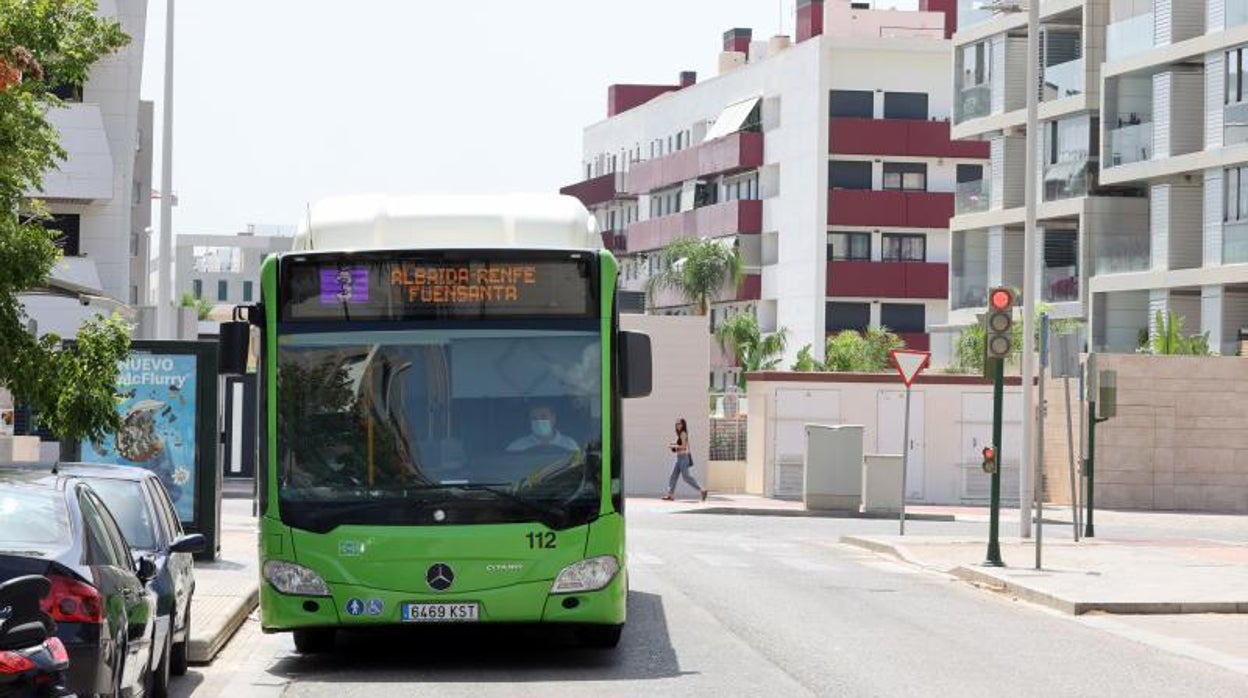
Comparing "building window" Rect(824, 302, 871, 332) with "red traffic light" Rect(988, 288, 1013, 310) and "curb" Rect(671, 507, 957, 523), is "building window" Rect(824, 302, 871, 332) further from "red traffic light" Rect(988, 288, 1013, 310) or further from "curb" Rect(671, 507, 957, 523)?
"red traffic light" Rect(988, 288, 1013, 310)

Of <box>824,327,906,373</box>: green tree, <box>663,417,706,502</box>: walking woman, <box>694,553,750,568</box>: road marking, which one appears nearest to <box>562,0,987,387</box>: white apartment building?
<box>824,327,906,373</box>: green tree

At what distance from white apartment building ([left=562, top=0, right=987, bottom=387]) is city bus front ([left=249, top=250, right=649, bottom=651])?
75.2 metres

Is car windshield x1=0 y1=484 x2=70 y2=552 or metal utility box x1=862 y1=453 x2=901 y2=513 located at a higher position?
car windshield x1=0 y1=484 x2=70 y2=552

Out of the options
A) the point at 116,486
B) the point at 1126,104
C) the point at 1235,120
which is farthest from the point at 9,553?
the point at 1126,104

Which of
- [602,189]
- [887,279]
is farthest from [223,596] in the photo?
[602,189]

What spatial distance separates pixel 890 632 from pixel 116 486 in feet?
22.2

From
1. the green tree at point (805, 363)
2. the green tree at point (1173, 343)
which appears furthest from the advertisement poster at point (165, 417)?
the green tree at point (805, 363)

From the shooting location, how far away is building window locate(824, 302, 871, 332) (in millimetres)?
92938

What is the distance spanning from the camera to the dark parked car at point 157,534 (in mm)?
14828

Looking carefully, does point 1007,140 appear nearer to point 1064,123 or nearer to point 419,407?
point 1064,123

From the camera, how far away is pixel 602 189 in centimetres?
11688

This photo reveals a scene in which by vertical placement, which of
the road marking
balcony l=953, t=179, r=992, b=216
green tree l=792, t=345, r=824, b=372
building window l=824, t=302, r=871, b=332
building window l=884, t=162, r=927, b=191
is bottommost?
the road marking

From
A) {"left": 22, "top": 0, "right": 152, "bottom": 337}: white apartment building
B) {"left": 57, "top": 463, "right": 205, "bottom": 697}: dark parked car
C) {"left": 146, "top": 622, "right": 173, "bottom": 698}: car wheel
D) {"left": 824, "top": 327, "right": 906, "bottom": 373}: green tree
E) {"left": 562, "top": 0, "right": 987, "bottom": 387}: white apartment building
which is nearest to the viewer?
{"left": 146, "top": 622, "right": 173, "bottom": 698}: car wheel

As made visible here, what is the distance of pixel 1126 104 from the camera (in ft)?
213
